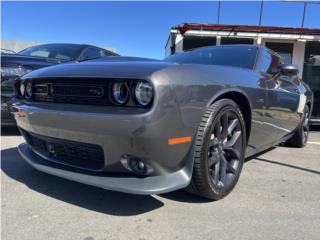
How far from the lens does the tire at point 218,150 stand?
2.27 metres

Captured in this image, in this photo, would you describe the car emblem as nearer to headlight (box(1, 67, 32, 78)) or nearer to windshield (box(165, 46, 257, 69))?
windshield (box(165, 46, 257, 69))

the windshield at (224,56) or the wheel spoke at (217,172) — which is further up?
the windshield at (224,56)

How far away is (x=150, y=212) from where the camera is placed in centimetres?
232

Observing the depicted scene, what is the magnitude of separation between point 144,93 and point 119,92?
181mm

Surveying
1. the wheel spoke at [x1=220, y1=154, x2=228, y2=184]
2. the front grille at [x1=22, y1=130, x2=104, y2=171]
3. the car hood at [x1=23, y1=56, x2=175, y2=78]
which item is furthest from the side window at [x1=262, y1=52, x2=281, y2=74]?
the front grille at [x1=22, y1=130, x2=104, y2=171]

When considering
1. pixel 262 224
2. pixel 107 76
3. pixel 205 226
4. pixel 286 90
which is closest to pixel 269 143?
pixel 286 90

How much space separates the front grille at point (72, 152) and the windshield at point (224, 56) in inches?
68.1

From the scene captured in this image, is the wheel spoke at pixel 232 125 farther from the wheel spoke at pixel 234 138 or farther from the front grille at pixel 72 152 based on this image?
the front grille at pixel 72 152

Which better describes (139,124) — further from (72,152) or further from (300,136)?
(300,136)

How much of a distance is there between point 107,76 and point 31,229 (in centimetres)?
106

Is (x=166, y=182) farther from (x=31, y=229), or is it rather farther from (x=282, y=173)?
(x=282, y=173)

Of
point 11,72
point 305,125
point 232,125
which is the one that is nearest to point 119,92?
point 232,125

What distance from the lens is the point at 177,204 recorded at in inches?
97.3

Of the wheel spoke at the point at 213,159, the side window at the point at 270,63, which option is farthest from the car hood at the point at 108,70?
the side window at the point at 270,63
